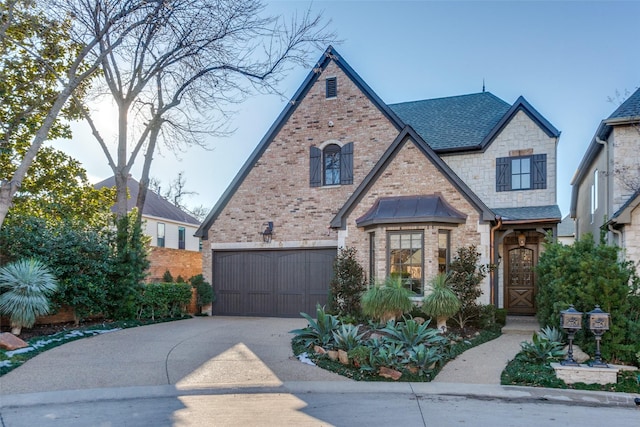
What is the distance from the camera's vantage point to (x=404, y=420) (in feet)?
18.6

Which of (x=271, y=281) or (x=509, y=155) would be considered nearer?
(x=509, y=155)

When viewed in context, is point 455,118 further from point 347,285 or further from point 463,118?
point 347,285

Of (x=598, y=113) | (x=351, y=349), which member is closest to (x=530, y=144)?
(x=598, y=113)

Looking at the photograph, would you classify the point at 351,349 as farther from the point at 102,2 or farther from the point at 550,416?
the point at 102,2

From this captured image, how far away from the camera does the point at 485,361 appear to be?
28.4ft

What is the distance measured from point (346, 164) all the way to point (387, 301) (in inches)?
233

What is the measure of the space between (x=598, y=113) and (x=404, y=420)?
483 inches

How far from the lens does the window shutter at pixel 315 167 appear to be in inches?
611

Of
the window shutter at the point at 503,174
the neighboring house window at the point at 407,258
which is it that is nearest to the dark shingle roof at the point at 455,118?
the window shutter at the point at 503,174

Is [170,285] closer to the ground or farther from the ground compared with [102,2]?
closer to the ground

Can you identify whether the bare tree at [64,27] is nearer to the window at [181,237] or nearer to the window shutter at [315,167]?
the window shutter at [315,167]

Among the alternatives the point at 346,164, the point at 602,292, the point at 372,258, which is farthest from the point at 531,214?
the point at 602,292

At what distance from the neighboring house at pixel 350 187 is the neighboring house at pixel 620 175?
1.29m

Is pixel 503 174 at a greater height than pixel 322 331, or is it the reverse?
pixel 503 174
